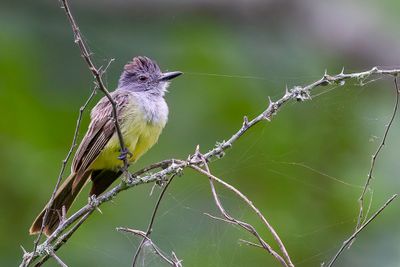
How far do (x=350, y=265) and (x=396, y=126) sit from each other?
118 cm

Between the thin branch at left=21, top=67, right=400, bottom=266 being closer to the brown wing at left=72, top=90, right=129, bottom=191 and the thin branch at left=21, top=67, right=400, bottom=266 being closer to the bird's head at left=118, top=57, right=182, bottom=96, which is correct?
the brown wing at left=72, top=90, right=129, bottom=191

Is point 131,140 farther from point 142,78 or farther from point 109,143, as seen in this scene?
point 142,78

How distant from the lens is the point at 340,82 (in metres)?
3.48

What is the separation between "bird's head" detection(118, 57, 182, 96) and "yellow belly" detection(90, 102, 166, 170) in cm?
54

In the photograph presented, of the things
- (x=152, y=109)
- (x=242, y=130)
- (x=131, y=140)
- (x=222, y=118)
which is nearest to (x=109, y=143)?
(x=131, y=140)

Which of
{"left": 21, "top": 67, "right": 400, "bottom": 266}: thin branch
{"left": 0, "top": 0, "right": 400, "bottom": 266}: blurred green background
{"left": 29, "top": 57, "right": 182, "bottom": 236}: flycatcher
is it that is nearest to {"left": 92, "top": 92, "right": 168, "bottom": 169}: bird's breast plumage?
{"left": 29, "top": 57, "right": 182, "bottom": 236}: flycatcher

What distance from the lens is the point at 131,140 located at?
4.68 meters

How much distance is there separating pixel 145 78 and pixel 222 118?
6.44 ft

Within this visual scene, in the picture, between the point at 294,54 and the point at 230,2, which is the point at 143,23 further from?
the point at 294,54

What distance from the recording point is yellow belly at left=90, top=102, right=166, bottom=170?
184 inches

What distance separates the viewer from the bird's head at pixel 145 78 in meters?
5.33

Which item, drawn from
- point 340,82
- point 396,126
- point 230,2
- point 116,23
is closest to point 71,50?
point 116,23

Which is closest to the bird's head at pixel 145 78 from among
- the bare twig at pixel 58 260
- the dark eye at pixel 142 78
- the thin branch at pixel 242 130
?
the dark eye at pixel 142 78

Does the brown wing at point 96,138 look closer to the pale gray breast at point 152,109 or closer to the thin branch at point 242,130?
the pale gray breast at point 152,109
